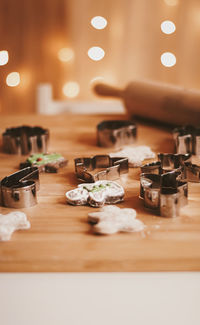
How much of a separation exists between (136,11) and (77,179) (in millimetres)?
1153

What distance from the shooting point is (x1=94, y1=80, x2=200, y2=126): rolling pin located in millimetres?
1112

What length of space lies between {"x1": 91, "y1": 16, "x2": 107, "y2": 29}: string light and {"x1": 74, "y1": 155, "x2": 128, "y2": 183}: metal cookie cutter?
105 cm

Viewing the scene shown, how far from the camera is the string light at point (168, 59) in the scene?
1831 mm

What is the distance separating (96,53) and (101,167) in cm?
103

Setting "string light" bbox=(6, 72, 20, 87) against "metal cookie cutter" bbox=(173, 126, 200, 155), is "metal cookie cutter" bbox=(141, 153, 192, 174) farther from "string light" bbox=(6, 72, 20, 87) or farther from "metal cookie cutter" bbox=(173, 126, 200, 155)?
"string light" bbox=(6, 72, 20, 87)

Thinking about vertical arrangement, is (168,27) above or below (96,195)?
above

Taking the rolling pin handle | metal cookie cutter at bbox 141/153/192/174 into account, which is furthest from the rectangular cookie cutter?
the rolling pin handle

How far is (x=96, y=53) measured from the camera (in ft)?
5.92

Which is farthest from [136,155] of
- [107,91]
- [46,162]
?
[107,91]

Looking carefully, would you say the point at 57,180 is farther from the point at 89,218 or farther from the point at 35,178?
the point at 89,218

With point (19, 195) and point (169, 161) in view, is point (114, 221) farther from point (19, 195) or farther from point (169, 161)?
point (169, 161)

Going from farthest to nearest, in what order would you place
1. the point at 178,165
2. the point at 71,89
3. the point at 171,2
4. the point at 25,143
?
the point at 71,89, the point at 171,2, the point at 25,143, the point at 178,165
